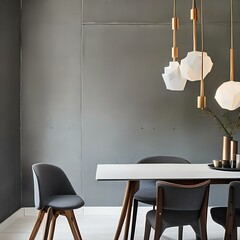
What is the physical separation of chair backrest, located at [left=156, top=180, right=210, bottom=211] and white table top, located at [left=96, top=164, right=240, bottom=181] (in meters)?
0.21

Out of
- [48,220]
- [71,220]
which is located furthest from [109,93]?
[48,220]

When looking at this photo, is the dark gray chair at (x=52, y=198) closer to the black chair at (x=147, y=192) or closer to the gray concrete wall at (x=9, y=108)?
the black chair at (x=147, y=192)

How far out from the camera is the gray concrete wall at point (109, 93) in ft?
14.5

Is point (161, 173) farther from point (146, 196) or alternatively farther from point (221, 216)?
point (221, 216)

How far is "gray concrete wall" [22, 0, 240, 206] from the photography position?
14.5ft

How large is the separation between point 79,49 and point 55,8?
0.63m

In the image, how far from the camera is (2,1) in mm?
3801

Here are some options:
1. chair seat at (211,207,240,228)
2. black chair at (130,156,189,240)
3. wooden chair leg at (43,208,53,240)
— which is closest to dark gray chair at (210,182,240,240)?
chair seat at (211,207,240,228)

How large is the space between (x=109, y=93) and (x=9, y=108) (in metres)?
1.27

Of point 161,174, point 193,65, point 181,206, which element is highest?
point 193,65

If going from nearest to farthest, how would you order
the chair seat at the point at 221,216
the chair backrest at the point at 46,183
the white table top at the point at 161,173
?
the chair seat at the point at 221,216 → the white table top at the point at 161,173 → the chair backrest at the point at 46,183

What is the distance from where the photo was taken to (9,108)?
159 inches

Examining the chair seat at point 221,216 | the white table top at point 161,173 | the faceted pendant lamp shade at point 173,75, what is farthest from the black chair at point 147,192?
the faceted pendant lamp shade at point 173,75

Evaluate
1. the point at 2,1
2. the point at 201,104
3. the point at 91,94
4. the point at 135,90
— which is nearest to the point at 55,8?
the point at 2,1
